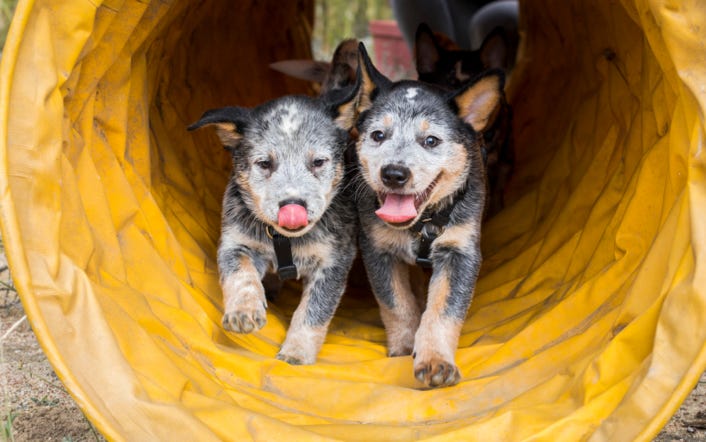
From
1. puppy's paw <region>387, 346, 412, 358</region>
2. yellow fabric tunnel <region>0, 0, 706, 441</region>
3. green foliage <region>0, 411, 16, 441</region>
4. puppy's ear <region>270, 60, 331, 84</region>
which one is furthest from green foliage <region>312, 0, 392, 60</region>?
green foliage <region>0, 411, 16, 441</region>

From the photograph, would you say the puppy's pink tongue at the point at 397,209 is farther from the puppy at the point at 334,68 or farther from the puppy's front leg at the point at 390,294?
the puppy at the point at 334,68

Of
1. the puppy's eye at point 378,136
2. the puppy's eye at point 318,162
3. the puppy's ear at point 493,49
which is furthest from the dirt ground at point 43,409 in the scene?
the puppy's ear at point 493,49

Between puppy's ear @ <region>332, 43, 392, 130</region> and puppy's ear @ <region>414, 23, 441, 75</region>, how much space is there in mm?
2448

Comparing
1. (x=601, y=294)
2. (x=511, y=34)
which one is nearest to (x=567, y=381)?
(x=601, y=294)

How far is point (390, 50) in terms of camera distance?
13.0 m

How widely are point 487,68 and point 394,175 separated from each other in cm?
313

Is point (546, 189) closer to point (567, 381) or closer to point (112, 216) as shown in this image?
point (567, 381)

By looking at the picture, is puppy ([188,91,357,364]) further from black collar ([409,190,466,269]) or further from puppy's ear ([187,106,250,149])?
black collar ([409,190,466,269])

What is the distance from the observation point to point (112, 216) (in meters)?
4.08

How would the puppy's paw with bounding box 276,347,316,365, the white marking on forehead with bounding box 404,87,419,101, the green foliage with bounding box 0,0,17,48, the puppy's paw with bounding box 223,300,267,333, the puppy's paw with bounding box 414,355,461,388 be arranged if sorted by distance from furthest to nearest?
the green foliage with bounding box 0,0,17,48, the white marking on forehead with bounding box 404,87,419,101, the puppy's paw with bounding box 276,347,316,365, the puppy's paw with bounding box 223,300,267,333, the puppy's paw with bounding box 414,355,461,388

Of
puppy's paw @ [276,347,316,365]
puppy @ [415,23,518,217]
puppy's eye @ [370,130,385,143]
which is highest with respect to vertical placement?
puppy's eye @ [370,130,385,143]

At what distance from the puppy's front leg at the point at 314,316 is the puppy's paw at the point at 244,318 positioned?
331 millimetres

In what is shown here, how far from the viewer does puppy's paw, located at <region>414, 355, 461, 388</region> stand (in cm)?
395

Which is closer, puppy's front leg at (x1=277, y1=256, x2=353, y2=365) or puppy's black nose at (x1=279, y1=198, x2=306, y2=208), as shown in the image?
puppy's black nose at (x1=279, y1=198, x2=306, y2=208)
